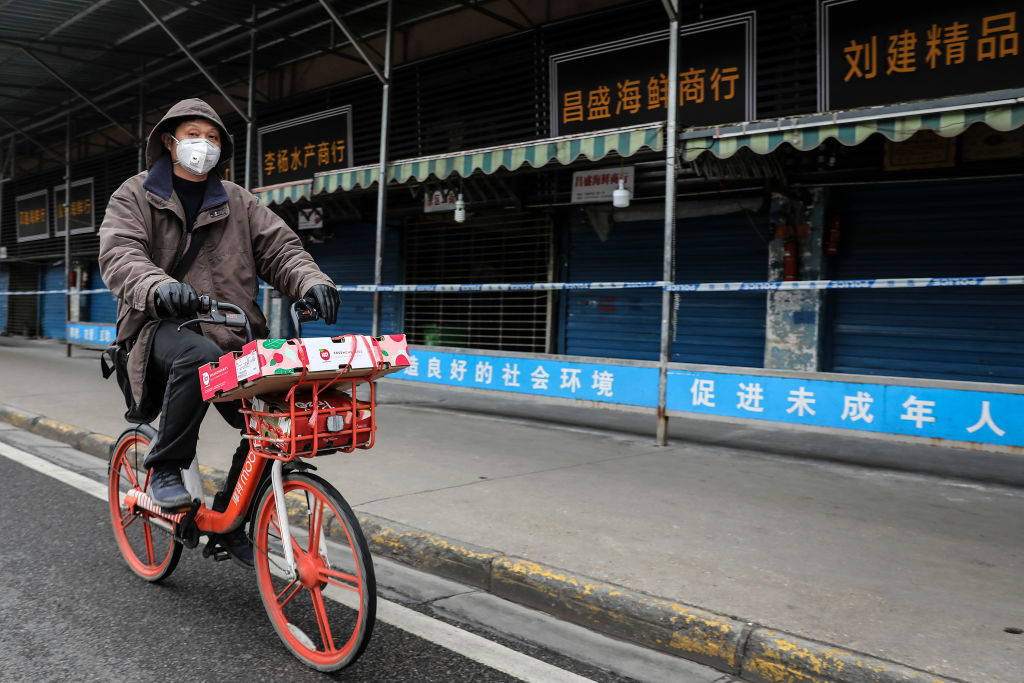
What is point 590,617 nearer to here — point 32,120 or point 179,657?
point 179,657

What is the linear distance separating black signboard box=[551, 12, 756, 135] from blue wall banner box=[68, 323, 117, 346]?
28.3 ft

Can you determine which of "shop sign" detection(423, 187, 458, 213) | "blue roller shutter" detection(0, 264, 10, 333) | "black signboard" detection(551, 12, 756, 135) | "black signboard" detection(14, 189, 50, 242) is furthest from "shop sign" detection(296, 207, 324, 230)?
"blue roller shutter" detection(0, 264, 10, 333)

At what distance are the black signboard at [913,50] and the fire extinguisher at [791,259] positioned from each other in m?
1.45

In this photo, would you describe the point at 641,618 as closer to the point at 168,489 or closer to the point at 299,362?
the point at 299,362

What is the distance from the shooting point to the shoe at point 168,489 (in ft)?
9.73

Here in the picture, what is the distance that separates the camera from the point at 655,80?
8336 mm

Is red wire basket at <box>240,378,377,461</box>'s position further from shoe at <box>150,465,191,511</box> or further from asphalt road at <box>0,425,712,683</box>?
asphalt road at <box>0,425,712,683</box>

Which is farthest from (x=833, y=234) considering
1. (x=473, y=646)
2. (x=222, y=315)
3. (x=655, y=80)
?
(x=222, y=315)

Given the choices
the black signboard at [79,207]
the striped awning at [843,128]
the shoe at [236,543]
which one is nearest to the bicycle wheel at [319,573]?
the shoe at [236,543]

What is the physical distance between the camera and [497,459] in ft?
19.7

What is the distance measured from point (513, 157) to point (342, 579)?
5.56m

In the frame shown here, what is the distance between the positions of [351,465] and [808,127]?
13.7 ft

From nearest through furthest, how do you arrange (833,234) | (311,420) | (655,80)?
(311,420) < (833,234) < (655,80)

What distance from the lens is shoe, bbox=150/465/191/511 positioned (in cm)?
297
